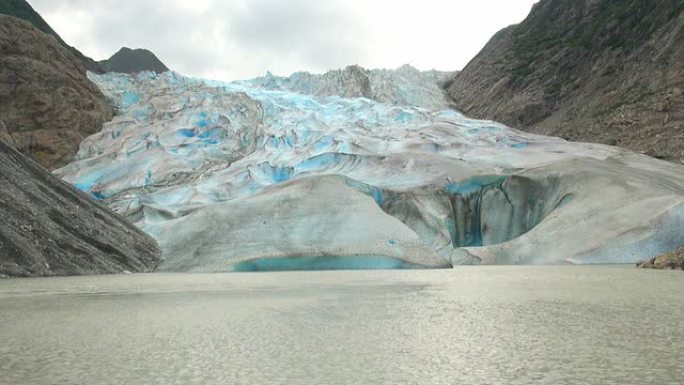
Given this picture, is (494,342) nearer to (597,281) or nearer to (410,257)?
(597,281)

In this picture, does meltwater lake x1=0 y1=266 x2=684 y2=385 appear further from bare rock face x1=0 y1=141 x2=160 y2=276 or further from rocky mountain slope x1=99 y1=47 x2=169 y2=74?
rocky mountain slope x1=99 y1=47 x2=169 y2=74

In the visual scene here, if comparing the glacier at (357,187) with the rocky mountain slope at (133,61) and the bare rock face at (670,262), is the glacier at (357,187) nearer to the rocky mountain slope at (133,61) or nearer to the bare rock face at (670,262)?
the bare rock face at (670,262)

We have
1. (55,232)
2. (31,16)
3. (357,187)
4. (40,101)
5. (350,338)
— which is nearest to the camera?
(350,338)

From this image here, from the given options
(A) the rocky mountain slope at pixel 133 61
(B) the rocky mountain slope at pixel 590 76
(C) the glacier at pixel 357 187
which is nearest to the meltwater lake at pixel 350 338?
(C) the glacier at pixel 357 187

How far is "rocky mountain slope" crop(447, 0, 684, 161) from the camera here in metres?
22.2

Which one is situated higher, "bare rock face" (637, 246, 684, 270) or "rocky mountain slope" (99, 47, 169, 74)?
"rocky mountain slope" (99, 47, 169, 74)

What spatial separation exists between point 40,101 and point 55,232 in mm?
14351

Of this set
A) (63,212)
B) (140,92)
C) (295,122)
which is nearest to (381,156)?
(295,122)

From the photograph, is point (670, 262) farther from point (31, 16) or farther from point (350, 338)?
point (31, 16)

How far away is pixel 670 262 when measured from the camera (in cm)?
948

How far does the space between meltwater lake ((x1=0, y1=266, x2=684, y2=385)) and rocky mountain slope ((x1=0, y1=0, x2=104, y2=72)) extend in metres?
34.0

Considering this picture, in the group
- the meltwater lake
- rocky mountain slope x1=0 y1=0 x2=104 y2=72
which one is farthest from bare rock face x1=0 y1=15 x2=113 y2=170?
the meltwater lake

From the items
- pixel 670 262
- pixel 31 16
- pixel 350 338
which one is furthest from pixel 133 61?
pixel 350 338

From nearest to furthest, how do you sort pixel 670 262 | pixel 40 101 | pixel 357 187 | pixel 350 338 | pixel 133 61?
pixel 350 338 → pixel 670 262 → pixel 357 187 → pixel 40 101 → pixel 133 61
